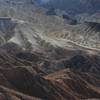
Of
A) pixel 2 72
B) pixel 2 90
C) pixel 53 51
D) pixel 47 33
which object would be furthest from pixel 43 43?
pixel 2 90

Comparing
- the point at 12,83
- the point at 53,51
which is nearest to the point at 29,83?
the point at 12,83

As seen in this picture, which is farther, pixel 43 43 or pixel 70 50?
pixel 43 43

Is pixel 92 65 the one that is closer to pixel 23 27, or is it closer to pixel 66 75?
pixel 66 75

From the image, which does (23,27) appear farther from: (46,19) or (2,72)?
(2,72)

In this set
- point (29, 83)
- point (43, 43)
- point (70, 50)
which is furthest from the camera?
point (43, 43)

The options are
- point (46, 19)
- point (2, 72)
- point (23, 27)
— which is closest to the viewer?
point (2, 72)

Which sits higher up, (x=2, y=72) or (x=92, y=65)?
(x=2, y=72)

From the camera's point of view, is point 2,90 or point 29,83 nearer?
point 2,90

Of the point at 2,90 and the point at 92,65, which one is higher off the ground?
the point at 2,90

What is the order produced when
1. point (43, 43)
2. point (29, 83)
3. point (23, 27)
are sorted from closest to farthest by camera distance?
1. point (29, 83)
2. point (43, 43)
3. point (23, 27)
